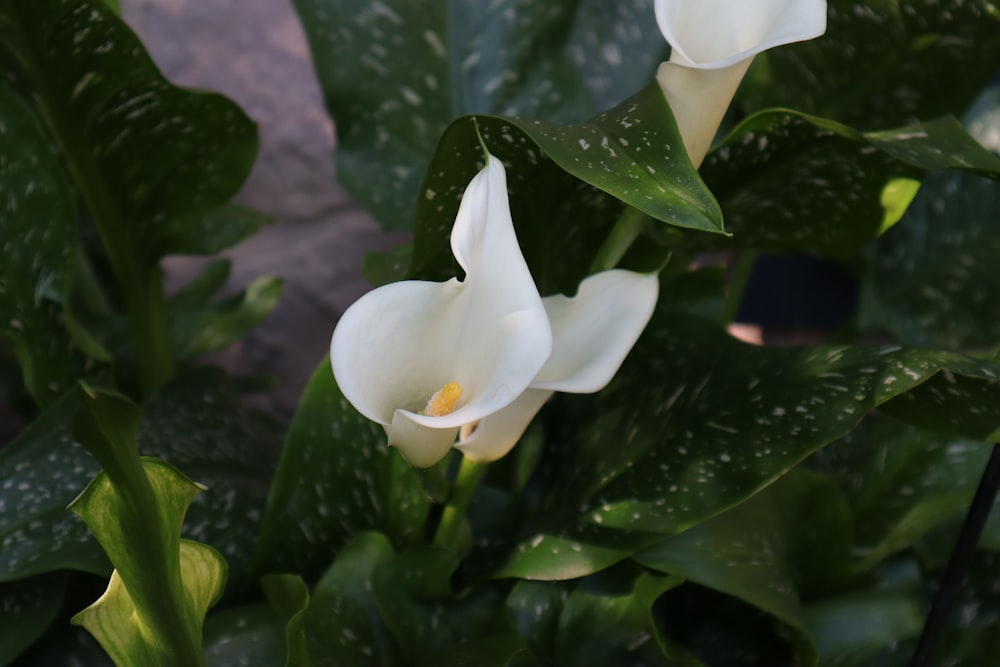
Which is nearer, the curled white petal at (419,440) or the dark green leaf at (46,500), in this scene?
the curled white petal at (419,440)

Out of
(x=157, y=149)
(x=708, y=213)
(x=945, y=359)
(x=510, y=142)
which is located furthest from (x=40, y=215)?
(x=945, y=359)

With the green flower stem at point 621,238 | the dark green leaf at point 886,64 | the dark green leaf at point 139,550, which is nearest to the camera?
the dark green leaf at point 139,550

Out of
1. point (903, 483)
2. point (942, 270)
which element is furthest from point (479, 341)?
point (942, 270)

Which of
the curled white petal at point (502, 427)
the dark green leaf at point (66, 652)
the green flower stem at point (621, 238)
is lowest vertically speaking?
the dark green leaf at point (66, 652)

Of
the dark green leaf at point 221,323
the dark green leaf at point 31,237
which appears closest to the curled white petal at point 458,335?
the dark green leaf at point 31,237

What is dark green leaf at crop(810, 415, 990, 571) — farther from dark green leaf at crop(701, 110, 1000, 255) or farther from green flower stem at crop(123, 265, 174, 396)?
green flower stem at crop(123, 265, 174, 396)

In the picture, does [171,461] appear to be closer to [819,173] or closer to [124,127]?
[124,127]

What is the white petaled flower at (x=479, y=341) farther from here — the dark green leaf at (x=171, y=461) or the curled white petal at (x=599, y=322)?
the dark green leaf at (x=171, y=461)

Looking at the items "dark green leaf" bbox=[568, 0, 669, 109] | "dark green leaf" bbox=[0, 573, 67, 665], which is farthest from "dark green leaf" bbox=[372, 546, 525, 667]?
"dark green leaf" bbox=[568, 0, 669, 109]
